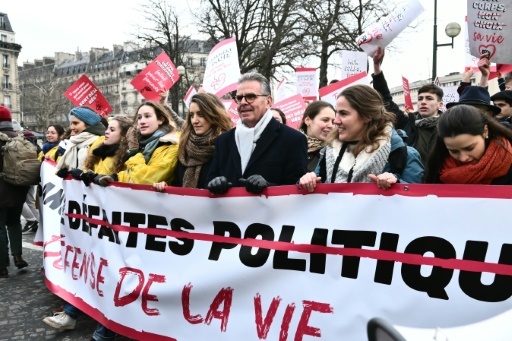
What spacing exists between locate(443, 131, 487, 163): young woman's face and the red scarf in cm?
3

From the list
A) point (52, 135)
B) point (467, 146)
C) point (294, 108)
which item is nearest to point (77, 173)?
point (467, 146)

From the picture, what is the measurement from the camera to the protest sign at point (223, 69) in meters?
6.73

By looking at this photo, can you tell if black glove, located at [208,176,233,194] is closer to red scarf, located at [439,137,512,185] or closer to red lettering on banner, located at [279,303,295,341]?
red lettering on banner, located at [279,303,295,341]

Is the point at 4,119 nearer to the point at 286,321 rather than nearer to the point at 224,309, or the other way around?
the point at 224,309

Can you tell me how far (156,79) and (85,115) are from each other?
168 cm

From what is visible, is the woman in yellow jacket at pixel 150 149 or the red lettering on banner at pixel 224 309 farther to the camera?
the woman in yellow jacket at pixel 150 149

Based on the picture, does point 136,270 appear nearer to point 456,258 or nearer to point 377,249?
point 377,249

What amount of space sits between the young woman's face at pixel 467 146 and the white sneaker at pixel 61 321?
3.25m

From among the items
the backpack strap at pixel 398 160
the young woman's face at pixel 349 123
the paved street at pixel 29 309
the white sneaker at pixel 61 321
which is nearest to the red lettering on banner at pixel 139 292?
the paved street at pixel 29 309

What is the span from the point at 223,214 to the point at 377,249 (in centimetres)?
102

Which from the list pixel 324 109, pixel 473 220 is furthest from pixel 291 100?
pixel 473 220

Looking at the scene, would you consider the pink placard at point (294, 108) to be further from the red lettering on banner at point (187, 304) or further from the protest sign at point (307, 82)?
the red lettering on banner at point (187, 304)

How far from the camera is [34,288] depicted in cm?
520

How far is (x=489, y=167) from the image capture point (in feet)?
7.79
